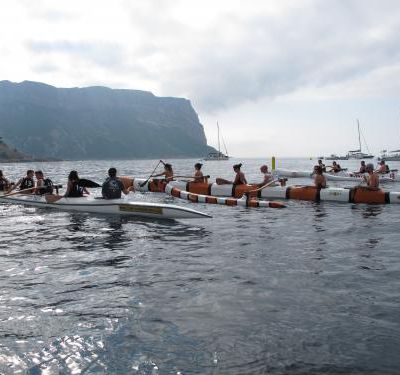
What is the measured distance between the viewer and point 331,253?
10.1 meters

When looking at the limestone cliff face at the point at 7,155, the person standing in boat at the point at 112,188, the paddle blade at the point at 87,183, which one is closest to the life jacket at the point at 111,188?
the person standing in boat at the point at 112,188

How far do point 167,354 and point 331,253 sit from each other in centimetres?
611

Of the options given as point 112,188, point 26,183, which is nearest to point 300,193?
point 112,188

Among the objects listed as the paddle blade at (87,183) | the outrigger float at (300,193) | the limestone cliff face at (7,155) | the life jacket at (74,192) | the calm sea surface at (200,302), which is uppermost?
the limestone cliff face at (7,155)

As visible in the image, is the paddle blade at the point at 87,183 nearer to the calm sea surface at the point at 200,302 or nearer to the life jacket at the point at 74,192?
the life jacket at the point at 74,192

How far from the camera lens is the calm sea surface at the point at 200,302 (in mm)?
5090

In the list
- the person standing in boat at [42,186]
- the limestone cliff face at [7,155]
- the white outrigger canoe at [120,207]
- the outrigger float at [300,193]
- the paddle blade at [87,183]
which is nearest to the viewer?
the white outrigger canoe at [120,207]

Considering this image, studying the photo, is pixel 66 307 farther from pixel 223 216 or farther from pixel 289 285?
pixel 223 216

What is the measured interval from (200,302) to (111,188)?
31.6ft

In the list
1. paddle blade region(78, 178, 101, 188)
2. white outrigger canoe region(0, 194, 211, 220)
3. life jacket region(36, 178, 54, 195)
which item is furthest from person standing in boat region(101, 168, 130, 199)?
life jacket region(36, 178, 54, 195)

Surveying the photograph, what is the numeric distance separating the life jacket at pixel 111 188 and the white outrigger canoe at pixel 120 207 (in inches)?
10.1

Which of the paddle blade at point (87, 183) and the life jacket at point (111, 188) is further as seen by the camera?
the paddle blade at point (87, 183)

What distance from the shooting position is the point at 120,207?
15492mm

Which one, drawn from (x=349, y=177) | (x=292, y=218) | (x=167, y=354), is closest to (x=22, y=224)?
(x=292, y=218)
